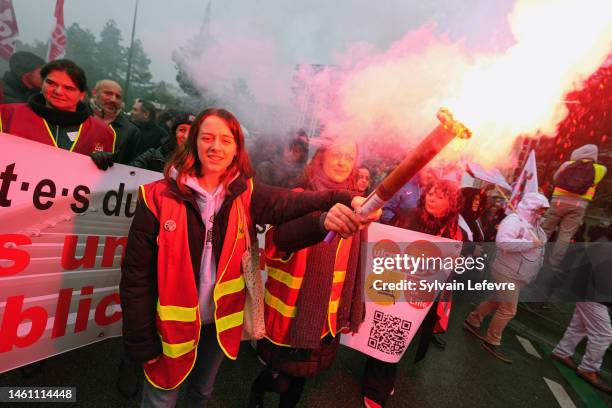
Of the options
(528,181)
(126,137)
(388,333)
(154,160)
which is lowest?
(388,333)

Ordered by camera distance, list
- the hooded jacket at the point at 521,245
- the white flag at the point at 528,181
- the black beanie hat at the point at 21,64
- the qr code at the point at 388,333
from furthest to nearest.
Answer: the white flag at the point at 528,181
the black beanie hat at the point at 21,64
the hooded jacket at the point at 521,245
the qr code at the point at 388,333

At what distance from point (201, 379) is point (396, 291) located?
5.39ft

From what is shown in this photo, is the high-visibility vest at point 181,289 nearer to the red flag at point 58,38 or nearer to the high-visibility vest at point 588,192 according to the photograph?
the high-visibility vest at point 588,192

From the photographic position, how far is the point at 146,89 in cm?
3122

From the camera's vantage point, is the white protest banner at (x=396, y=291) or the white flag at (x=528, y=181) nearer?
the white protest banner at (x=396, y=291)

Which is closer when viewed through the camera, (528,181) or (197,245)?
(197,245)

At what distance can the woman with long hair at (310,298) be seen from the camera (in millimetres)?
2027

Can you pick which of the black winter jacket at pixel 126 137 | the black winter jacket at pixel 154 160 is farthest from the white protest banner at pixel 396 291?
the black winter jacket at pixel 126 137

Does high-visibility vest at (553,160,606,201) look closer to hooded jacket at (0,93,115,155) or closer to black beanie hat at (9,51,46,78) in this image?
hooded jacket at (0,93,115,155)

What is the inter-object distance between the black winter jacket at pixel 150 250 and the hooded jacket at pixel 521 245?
3.51m

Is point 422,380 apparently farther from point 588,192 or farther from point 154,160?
point 588,192

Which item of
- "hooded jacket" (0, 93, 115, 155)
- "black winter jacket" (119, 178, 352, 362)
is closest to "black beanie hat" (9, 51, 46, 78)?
"hooded jacket" (0, 93, 115, 155)

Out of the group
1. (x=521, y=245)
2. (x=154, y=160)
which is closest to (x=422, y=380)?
(x=521, y=245)

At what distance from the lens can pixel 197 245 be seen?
1.68 m
